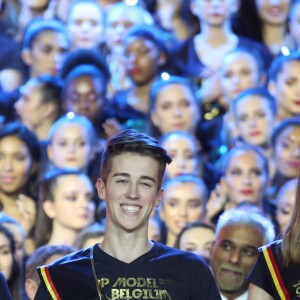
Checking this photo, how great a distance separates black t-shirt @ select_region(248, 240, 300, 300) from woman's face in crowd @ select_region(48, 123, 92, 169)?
3.35 meters

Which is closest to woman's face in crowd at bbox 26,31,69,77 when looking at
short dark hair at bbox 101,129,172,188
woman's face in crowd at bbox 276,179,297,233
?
woman's face in crowd at bbox 276,179,297,233

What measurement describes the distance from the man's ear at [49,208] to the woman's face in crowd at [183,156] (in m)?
0.85

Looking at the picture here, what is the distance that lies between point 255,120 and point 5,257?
215 cm

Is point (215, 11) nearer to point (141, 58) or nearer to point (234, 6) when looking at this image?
point (234, 6)

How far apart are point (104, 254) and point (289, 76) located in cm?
389

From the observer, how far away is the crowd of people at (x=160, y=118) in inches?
236

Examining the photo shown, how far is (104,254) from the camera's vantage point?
11.3 ft

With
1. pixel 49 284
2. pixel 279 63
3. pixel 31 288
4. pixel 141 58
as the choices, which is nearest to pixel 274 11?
pixel 279 63

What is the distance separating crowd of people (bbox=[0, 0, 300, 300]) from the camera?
600 cm

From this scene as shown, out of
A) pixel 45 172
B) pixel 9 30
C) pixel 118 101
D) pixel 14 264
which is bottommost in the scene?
pixel 14 264

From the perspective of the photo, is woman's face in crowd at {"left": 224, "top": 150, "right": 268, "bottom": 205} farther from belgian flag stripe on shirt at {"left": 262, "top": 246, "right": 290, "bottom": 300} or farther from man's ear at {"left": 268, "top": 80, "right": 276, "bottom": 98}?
belgian flag stripe on shirt at {"left": 262, "top": 246, "right": 290, "bottom": 300}

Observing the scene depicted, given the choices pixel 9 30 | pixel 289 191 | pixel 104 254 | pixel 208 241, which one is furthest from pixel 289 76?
pixel 104 254

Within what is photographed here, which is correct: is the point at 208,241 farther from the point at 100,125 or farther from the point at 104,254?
the point at 104,254

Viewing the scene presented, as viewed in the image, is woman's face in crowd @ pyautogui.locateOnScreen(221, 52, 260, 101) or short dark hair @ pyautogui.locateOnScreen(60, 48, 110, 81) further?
short dark hair @ pyautogui.locateOnScreen(60, 48, 110, 81)
